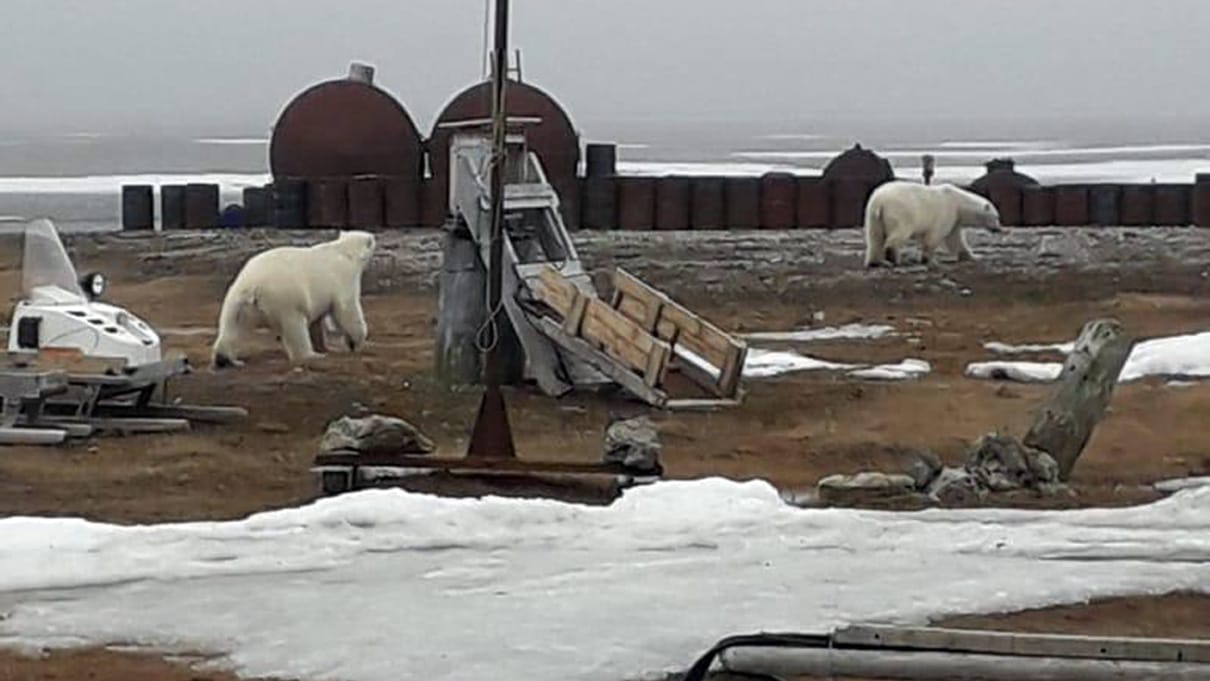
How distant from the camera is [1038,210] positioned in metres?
36.7

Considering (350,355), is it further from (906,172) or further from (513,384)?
(906,172)

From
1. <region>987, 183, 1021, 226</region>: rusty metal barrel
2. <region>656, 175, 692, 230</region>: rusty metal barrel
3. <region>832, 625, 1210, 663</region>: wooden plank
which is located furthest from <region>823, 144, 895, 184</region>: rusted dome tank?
<region>832, 625, 1210, 663</region>: wooden plank

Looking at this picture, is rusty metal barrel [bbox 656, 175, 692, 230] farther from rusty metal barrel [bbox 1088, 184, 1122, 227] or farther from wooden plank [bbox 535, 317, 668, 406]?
wooden plank [bbox 535, 317, 668, 406]

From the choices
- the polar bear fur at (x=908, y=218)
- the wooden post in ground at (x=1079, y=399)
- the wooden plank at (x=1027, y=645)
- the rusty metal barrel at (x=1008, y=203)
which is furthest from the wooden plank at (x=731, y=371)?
the rusty metal barrel at (x=1008, y=203)

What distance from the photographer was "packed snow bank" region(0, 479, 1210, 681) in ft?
26.9

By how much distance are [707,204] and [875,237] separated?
7061 mm

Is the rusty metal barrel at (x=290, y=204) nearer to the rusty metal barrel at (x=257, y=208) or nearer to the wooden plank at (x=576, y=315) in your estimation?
the rusty metal barrel at (x=257, y=208)

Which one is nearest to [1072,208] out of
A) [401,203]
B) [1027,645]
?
[401,203]

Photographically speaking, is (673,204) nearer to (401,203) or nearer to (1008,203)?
(401,203)

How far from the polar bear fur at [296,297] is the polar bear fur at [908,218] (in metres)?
11.4

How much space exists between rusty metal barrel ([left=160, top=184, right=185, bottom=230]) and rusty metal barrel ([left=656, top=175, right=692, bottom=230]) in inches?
295

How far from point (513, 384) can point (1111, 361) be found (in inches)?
197

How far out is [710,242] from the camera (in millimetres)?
34219

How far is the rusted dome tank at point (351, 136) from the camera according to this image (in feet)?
118
